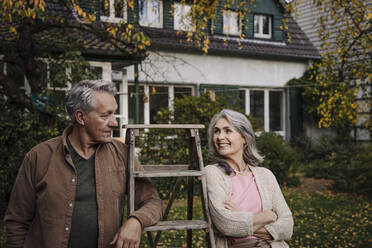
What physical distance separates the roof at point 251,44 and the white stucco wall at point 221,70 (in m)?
0.28

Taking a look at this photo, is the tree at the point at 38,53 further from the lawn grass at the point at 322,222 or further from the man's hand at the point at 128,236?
the man's hand at the point at 128,236

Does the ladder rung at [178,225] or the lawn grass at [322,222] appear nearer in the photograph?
the ladder rung at [178,225]

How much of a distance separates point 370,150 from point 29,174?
26.3ft

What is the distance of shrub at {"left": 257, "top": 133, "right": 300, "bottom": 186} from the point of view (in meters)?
8.63

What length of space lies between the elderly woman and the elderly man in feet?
1.73

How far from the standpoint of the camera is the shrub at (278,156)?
28.3 ft

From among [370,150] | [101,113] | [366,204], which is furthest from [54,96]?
[370,150]

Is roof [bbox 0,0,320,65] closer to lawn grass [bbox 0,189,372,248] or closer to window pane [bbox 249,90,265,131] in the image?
window pane [bbox 249,90,265,131]

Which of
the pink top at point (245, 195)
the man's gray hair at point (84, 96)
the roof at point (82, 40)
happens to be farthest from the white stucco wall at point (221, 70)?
the man's gray hair at point (84, 96)

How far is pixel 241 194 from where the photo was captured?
273 centimetres

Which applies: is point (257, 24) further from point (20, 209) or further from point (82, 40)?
point (20, 209)

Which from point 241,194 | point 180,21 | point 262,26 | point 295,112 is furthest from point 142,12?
point 241,194

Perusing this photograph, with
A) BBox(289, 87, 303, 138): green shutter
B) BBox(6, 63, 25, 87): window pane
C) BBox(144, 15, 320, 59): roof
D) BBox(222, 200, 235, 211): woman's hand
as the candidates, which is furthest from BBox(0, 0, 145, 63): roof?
BBox(289, 87, 303, 138): green shutter

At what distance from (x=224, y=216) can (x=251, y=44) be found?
10.2 metres
